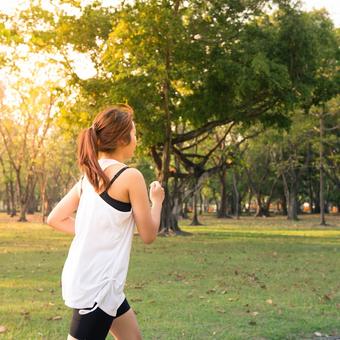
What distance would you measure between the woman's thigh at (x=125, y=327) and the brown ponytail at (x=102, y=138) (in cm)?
76

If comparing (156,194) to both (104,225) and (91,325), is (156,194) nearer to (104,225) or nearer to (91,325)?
(104,225)

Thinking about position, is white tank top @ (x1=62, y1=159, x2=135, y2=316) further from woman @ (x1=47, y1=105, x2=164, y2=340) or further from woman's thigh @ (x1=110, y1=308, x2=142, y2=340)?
woman's thigh @ (x1=110, y1=308, x2=142, y2=340)

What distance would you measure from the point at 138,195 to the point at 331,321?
5502 millimetres

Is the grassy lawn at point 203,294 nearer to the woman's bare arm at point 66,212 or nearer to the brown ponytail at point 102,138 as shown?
the woman's bare arm at point 66,212

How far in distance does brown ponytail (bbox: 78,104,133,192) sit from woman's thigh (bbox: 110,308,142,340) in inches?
30.0

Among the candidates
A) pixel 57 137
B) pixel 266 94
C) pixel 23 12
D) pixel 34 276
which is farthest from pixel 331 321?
pixel 57 137

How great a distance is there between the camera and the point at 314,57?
25609 mm

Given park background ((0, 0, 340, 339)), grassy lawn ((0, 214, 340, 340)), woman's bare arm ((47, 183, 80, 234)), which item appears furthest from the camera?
park background ((0, 0, 340, 339))

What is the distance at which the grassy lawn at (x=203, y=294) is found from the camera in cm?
741

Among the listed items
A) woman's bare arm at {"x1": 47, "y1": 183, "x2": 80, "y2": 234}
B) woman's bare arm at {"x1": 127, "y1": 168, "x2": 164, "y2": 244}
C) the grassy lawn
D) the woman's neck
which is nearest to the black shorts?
woman's bare arm at {"x1": 127, "y1": 168, "x2": 164, "y2": 244}

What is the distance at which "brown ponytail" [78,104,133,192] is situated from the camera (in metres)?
3.30

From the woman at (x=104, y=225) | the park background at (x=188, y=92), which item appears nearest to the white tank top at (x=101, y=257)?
the woman at (x=104, y=225)

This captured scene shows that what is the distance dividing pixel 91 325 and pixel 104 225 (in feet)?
1.75

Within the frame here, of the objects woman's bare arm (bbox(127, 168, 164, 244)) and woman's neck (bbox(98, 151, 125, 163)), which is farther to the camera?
woman's neck (bbox(98, 151, 125, 163))
